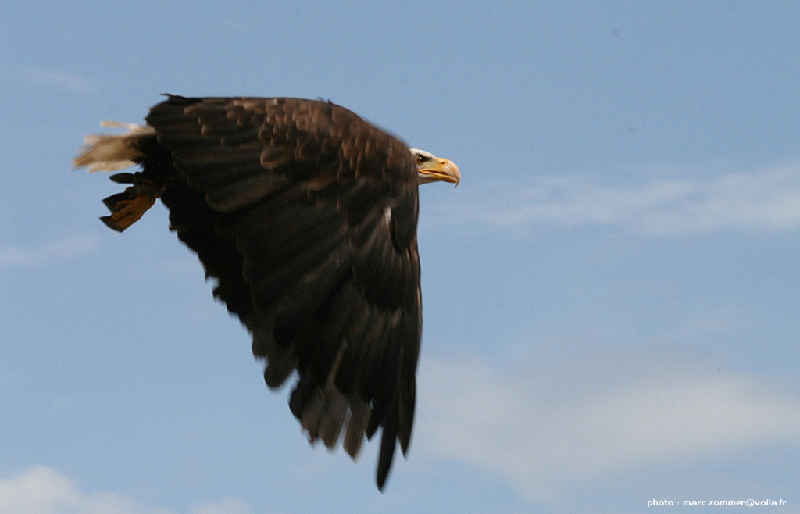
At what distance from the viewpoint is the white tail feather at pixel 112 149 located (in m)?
8.55

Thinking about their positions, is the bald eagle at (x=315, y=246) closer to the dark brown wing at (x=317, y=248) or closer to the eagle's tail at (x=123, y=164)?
the dark brown wing at (x=317, y=248)

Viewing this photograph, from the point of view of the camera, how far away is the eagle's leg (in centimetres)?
883

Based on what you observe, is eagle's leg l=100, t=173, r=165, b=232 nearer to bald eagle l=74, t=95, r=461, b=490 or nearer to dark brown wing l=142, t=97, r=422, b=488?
bald eagle l=74, t=95, r=461, b=490

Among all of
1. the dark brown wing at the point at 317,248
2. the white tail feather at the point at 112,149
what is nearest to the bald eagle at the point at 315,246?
the dark brown wing at the point at 317,248

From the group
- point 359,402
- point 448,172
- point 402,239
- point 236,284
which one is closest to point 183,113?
point 236,284

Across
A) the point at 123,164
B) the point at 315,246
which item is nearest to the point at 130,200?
the point at 123,164

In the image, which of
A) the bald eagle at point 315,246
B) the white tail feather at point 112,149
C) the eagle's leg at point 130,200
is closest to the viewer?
the bald eagle at point 315,246

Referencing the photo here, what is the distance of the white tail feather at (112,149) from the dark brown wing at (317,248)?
0.80m

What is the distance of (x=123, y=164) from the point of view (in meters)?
8.79

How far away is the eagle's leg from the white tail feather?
12 centimetres

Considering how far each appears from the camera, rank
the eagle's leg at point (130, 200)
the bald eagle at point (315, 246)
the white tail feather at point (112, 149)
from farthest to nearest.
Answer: the eagle's leg at point (130, 200)
the white tail feather at point (112, 149)
the bald eagle at point (315, 246)

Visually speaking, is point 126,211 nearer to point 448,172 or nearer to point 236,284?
point 236,284

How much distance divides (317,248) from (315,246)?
0.02 metres

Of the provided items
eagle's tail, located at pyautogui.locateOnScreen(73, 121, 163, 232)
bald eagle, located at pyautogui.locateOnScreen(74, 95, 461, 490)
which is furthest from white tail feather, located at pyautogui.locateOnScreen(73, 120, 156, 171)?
bald eagle, located at pyautogui.locateOnScreen(74, 95, 461, 490)
